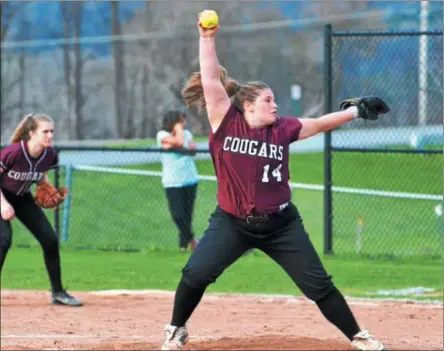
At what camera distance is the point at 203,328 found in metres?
9.17

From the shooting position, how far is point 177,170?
46.9 feet

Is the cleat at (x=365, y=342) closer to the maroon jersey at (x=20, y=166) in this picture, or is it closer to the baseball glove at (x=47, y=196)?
the maroon jersey at (x=20, y=166)

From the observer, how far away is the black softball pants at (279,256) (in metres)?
7.44

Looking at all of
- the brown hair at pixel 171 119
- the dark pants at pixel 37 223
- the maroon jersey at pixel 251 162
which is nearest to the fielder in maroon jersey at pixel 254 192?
the maroon jersey at pixel 251 162

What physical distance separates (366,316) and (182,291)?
263 centimetres

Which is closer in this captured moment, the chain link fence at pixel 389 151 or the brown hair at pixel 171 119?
the brown hair at pixel 171 119

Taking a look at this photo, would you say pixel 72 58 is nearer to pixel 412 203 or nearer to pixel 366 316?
pixel 412 203

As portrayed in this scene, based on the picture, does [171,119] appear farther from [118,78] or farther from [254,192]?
[118,78]

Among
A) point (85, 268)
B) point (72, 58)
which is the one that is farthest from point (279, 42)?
point (85, 268)

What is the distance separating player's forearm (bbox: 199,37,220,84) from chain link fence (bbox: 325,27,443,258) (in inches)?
244

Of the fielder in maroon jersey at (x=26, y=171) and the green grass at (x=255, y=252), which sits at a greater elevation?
the fielder in maroon jersey at (x=26, y=171)

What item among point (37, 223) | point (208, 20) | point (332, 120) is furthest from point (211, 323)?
point (208, 20)

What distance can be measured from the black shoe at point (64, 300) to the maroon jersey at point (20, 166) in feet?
3.38

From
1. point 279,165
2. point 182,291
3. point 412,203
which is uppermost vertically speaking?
point 279,165
